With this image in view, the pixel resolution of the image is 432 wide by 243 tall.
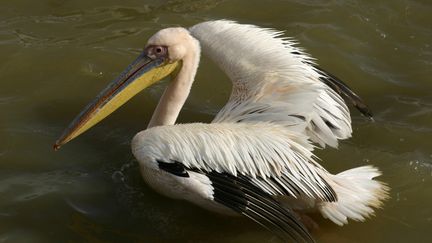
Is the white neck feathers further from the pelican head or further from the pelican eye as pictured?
the pelican eye

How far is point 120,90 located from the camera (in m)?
4.68

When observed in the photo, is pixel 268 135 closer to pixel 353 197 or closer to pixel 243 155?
pixel 243 155

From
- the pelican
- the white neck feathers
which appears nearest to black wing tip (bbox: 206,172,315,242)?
the pelican

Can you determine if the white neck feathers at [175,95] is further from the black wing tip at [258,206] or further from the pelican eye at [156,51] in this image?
the black wing tip at [258,206]

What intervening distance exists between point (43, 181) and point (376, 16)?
3366 mm

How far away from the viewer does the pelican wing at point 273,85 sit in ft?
14.2

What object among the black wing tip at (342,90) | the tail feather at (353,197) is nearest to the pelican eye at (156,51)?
the black wing tip at (342,90)

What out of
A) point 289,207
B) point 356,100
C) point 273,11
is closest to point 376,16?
point 273,11

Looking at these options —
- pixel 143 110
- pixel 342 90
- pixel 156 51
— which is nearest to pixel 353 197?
pixel 342 90

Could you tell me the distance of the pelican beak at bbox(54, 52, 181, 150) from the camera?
4.59 meters

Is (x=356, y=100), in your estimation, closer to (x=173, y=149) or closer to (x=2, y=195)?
(x=173, y=149)

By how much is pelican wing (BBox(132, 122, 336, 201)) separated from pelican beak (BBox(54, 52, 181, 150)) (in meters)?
0.62

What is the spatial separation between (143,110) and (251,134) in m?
1.57

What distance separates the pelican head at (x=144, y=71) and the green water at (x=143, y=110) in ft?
1.40
